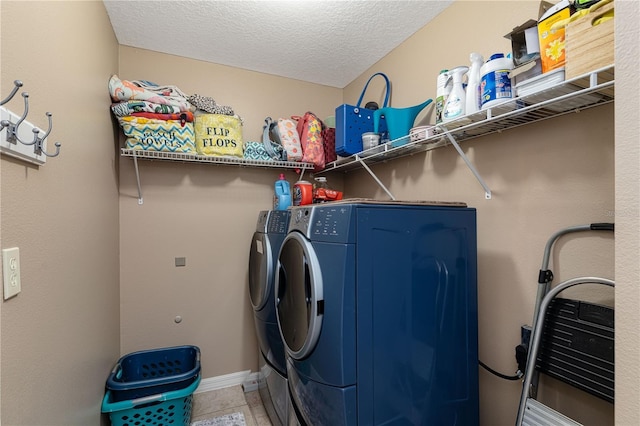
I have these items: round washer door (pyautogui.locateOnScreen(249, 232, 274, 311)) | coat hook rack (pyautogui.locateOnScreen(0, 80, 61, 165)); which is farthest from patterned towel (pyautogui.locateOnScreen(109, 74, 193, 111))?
coat hook rack (pyautogui.locateOnScreen(0, 80, 61, 165))

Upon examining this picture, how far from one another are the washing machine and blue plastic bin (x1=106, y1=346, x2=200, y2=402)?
46cm

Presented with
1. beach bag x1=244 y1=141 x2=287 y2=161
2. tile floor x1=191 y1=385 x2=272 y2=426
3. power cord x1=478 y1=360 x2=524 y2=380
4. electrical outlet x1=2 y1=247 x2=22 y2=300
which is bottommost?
tile floor x1=191 y1=385 x2=272 y2=426

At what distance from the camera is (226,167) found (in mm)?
2451

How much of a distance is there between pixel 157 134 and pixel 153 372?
1.66 m

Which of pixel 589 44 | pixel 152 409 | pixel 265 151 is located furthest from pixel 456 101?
pixel 152 409

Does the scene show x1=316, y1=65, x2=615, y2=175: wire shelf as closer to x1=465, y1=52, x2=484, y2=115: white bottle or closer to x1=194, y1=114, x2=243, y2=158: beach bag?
x1=465, y1=52, x2=484, y2=115: white bottle

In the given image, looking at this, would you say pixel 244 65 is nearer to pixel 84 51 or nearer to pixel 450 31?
pixel 84 51

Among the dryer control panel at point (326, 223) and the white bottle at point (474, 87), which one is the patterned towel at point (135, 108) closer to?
the dryer control panel at point (326, 223)

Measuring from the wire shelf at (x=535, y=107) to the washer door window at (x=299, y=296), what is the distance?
888 millimetres

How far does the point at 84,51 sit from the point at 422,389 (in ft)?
6.93

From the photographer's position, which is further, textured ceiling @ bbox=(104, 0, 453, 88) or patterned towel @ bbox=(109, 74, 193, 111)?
patterned towel @ bbox=(109, 74, 193, 111)

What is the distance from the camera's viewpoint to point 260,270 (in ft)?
6.75

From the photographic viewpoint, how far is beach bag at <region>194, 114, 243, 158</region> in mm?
2150

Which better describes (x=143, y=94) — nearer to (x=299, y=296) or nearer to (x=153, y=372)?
(x=299, y=296)
